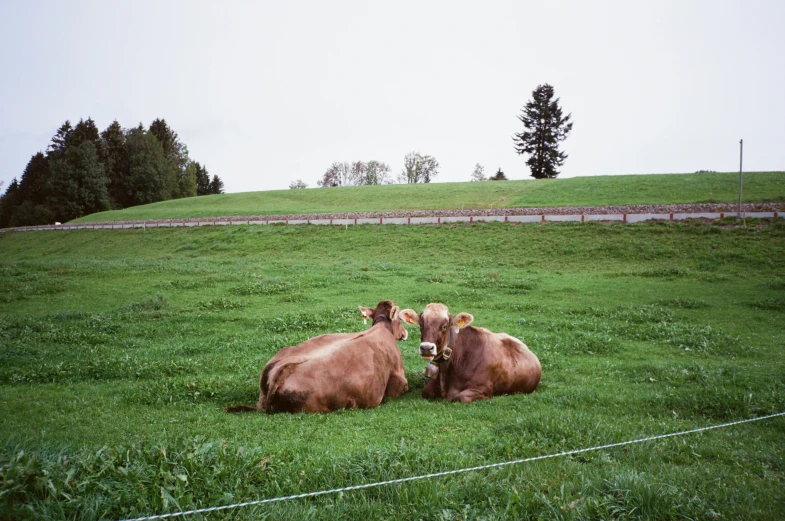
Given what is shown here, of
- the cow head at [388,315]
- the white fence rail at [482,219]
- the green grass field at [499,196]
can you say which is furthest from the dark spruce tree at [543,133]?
the cow head at [388,315]

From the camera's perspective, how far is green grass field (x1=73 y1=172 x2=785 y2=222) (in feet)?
173

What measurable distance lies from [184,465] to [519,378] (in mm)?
6408

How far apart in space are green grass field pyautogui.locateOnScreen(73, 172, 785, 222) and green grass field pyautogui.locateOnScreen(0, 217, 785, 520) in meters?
27.8

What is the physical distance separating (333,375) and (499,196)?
59.1m

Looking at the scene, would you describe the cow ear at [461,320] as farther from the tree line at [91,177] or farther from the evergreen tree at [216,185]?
the evergreen tree at [216,185]

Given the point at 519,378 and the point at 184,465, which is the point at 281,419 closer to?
the point at 184,465

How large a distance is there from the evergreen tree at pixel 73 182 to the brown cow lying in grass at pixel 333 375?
105 metres

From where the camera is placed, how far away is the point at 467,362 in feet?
33.2

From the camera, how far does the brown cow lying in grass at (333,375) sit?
→ 858 centimetres

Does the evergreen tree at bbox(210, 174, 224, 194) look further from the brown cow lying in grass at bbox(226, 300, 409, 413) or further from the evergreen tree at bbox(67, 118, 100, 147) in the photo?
the brown cow lying in grass at bbox(226, 300, 409, 413)

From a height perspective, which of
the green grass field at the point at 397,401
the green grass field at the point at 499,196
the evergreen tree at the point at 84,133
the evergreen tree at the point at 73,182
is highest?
the evergreen tree at the point at 84,133

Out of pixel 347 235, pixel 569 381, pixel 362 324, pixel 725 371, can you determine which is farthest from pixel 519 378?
pixel 347 235

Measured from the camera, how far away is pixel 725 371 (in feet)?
34.6

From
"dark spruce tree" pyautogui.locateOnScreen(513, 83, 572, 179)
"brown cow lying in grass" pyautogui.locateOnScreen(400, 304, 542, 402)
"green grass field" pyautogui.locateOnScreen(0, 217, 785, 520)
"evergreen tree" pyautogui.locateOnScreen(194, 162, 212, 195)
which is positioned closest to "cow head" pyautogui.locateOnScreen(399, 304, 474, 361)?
"brown cow lying in grass" pyautogui.locateOnScreen(400, 304, 542, 402)
